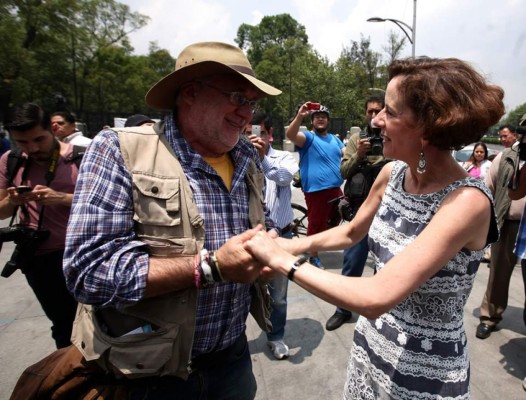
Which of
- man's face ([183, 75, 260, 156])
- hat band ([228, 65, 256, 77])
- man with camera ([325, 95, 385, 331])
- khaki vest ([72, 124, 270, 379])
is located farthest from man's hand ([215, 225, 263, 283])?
man with camera ([325, 95, 385, 331])

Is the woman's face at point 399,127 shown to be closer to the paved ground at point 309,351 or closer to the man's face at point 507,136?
the paved ground at point 309,351

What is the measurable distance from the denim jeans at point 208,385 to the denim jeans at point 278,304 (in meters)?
1.34

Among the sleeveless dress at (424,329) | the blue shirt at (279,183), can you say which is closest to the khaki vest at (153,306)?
the sleeveless dress at (424,329)

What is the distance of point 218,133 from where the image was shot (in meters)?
1.70

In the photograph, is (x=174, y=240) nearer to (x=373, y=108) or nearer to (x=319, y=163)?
(x=373, y=108)

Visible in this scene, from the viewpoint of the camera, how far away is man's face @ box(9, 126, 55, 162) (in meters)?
2.71

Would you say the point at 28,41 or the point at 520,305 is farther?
the point at 28,41

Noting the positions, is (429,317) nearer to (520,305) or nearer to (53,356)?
(53,356)

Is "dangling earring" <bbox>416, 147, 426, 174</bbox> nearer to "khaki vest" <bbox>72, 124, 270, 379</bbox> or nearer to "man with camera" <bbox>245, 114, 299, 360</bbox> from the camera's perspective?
"khaki vest" <bbox>72, 124, 270, 379</bbox>

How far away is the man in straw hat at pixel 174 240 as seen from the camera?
4.28 feet

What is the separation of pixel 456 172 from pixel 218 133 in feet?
3.56

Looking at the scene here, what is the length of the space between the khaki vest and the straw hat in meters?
0.34

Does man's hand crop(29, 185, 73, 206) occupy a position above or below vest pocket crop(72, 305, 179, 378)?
above

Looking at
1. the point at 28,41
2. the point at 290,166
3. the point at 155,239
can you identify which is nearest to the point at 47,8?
the point at 28,41
